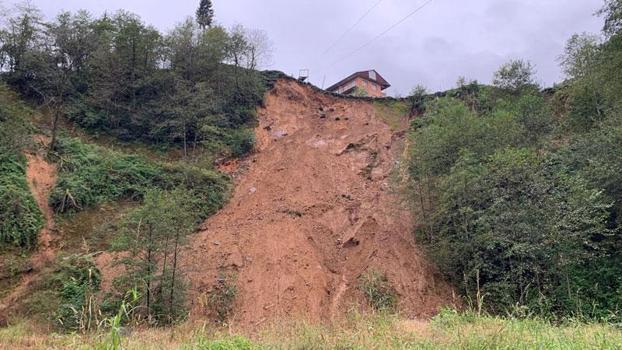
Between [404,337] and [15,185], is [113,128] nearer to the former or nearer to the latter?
[15,185]

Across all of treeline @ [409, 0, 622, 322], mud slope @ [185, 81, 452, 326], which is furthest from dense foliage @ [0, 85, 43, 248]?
treeline @ [409, 0, 622, 322]

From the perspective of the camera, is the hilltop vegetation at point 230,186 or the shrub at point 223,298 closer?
the hilltop vegetation at point 230,186

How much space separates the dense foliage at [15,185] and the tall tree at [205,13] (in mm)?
21306

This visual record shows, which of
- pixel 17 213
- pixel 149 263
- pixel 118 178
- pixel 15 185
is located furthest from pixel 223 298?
pixel 15 185

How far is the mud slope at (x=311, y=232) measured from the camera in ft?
48.5

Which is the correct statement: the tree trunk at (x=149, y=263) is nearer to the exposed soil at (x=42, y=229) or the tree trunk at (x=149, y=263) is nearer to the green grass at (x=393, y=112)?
the exposed soil at (x=42, y=229)

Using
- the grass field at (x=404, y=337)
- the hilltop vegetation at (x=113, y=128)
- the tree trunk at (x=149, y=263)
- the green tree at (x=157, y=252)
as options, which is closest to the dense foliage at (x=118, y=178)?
the hilltop vegetation at (x=113, y=128)

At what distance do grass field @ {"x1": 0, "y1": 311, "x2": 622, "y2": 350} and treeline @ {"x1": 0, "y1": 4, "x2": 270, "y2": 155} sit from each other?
684 inches

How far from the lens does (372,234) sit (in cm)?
1791

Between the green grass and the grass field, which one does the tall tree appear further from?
the grass field

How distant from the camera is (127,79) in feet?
77.4

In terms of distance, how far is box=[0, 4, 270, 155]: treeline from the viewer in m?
22.3

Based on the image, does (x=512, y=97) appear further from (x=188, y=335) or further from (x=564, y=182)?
(x=188, y=335)

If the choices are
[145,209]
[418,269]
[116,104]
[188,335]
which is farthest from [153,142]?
[188,335]
